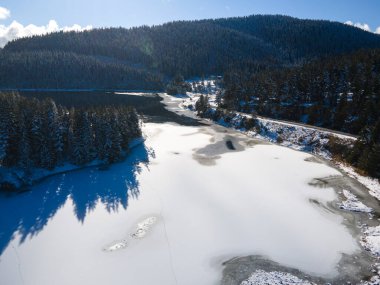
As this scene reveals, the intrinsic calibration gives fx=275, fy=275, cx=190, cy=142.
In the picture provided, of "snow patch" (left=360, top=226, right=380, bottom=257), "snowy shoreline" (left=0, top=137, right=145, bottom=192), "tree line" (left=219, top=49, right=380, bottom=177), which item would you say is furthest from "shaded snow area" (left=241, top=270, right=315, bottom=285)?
"snowy shoreline" (left=0, top=137, right=145, bottom=192)

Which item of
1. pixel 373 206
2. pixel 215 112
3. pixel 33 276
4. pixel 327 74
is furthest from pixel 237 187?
pixel 327 74

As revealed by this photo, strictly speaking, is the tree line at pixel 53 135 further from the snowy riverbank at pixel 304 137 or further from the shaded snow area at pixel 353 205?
the shaded snow area at pixel 353 205

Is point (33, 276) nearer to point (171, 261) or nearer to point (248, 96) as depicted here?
point (171, 261)

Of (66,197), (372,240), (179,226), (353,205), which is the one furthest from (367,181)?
(66,197)

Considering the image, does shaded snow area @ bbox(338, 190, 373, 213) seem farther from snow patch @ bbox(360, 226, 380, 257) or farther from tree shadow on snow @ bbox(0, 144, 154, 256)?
tree shadow on snow @ bbox(0, 144, 154, 256)

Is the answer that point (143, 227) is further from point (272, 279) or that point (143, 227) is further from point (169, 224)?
point (272, 279)
